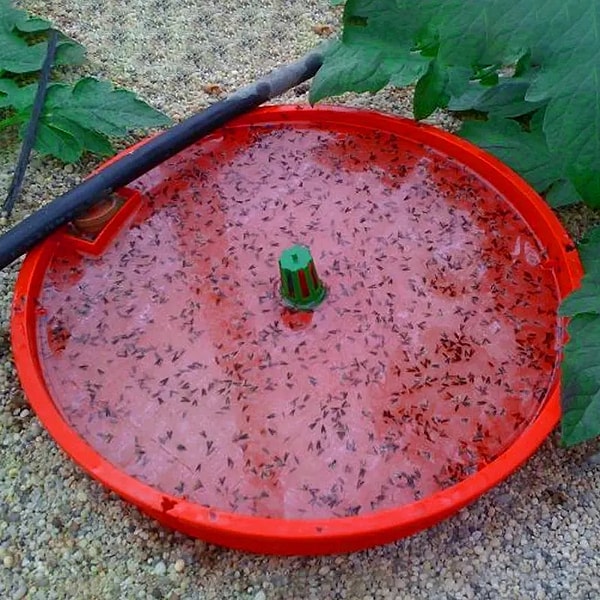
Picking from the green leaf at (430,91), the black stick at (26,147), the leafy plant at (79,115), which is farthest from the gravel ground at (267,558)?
the green leaf at (430,91)

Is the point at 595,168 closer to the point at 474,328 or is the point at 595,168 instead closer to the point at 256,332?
the point at 474,328

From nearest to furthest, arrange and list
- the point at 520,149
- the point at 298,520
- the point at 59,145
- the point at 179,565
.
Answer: the point at 298,520
the point at 179,565
the point at 520,149
the point at 59,145

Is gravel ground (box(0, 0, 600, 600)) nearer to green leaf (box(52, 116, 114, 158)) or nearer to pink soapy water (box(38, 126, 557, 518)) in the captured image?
pink soapy water (box(38, 126, 557, 518))

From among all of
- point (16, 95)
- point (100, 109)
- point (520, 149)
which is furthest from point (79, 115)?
point (520, 149)

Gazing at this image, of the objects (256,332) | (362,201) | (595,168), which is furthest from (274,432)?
(595,168)

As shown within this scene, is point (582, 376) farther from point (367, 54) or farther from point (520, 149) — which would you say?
point (367, 54)
